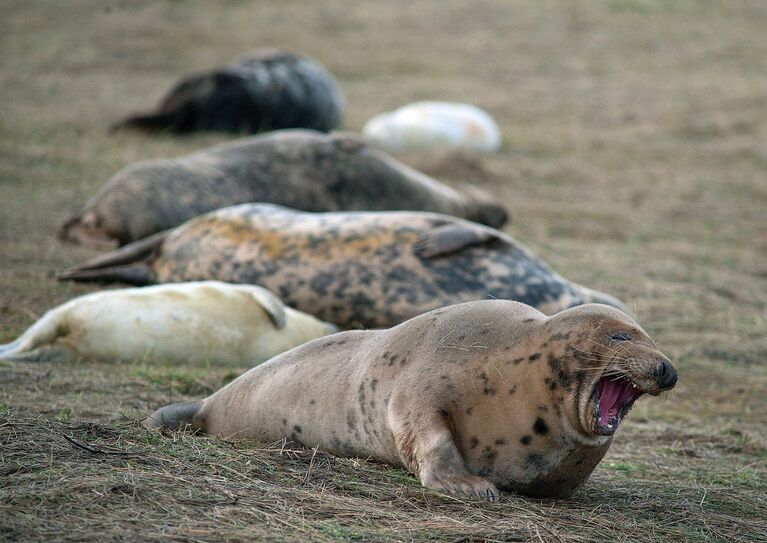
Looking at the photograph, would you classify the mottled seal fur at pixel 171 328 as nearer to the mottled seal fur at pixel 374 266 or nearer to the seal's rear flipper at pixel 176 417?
the mottled seal fur at pixel 374 266

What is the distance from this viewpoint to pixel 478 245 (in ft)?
21.0

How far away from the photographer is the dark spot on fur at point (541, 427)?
11.5ft

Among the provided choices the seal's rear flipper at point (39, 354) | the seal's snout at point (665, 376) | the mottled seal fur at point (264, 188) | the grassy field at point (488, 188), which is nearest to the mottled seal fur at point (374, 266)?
the grassy field at point (488, 188)

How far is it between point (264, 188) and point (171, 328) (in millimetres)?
2927

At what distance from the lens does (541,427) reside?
11.6ft

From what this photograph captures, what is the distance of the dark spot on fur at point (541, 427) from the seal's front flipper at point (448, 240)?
276 centimetres

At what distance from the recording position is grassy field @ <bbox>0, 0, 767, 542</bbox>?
3.27 m

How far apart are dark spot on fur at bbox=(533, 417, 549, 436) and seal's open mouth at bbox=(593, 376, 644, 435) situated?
16 cm

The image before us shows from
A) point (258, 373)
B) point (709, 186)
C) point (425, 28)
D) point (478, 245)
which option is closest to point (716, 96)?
point (709, 186)

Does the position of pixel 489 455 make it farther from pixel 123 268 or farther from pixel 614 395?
pixel 123 268

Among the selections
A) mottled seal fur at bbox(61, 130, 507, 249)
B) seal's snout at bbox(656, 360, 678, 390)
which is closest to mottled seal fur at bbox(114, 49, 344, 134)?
mottled seal fur at bbox(61, 130, 507, 249)

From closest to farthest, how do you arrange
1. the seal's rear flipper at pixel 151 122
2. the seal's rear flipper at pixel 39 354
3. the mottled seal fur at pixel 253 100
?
the seal's rear flipper at pixel 39 354
the seal's rear flipper at pixel 151 122
the mottled seal fur at pixel 253 100

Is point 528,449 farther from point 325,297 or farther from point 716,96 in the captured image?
point 716,96

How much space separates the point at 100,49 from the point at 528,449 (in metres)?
15.2
